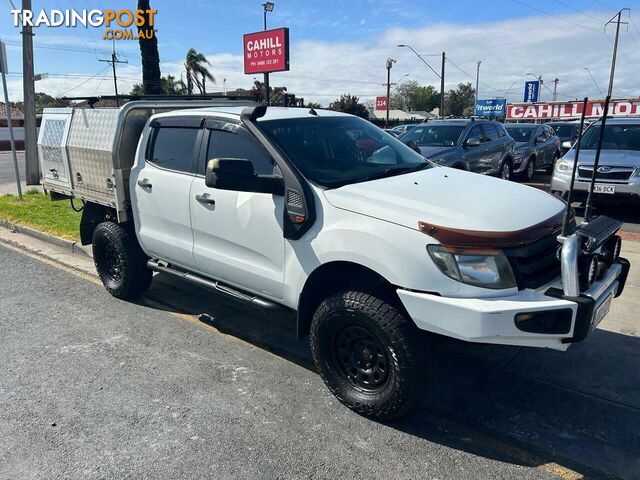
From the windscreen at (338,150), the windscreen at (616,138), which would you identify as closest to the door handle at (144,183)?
the windscreen at (338,150)

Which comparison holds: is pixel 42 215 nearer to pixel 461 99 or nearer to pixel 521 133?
pixel 521 133

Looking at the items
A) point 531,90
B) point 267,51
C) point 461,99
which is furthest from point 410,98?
point 267,51

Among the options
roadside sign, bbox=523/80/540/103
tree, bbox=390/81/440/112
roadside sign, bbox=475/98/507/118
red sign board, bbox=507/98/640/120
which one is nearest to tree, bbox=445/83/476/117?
tree, bbox=390/81/440/112

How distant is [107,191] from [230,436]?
122 inches

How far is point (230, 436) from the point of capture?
3117 millimetres

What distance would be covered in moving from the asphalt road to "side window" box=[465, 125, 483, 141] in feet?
23.2

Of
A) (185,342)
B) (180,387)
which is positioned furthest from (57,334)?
(180,387)

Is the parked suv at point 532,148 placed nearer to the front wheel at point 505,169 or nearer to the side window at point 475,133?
the front wheel at point 505,169

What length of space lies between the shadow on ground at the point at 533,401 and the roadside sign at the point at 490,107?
168 ft

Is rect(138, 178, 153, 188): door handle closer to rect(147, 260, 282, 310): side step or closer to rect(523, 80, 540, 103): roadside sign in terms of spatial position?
rect(147, 260, 282, 310): side step

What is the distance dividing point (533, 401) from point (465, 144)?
7300mm

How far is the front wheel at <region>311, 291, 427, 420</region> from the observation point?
300 cm

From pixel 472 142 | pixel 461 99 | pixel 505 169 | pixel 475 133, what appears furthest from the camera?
pixel 461 99

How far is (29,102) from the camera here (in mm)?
12891
